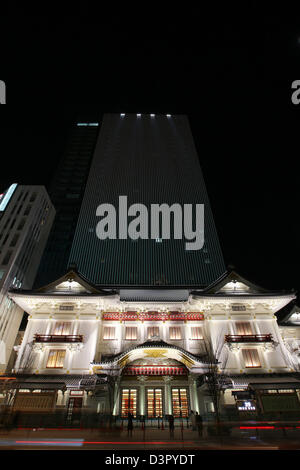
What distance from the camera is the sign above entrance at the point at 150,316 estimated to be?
26438 millimetres

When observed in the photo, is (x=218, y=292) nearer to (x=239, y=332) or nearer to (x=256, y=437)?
(x=239, y=332)

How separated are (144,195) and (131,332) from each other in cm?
4025

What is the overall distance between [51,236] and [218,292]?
47267 millimetres

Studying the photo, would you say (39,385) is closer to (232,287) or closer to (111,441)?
(111,441)

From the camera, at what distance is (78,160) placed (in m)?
77.6

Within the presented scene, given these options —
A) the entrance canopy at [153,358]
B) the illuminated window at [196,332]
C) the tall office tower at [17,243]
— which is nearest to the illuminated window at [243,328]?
the illuminated window at [196,332]

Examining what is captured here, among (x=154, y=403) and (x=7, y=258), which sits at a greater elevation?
(x=7, y=258)

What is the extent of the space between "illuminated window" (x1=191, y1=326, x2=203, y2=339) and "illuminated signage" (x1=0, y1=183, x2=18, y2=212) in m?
31.8

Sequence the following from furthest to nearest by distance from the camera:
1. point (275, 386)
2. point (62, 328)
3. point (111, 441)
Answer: point (62, 328) → point (275, 386) → point (111, 441)

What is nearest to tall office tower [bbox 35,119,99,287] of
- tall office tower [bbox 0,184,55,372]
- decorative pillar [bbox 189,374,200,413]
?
tall office tower [bbox 0,184,55,372]

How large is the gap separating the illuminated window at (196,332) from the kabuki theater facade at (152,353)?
0.10 metres

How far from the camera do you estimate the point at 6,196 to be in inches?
1506

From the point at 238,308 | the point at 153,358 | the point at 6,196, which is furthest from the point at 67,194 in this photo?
the point at 238,308

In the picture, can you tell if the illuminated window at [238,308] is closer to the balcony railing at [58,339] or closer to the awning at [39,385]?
the balcony railing at [58,339]
